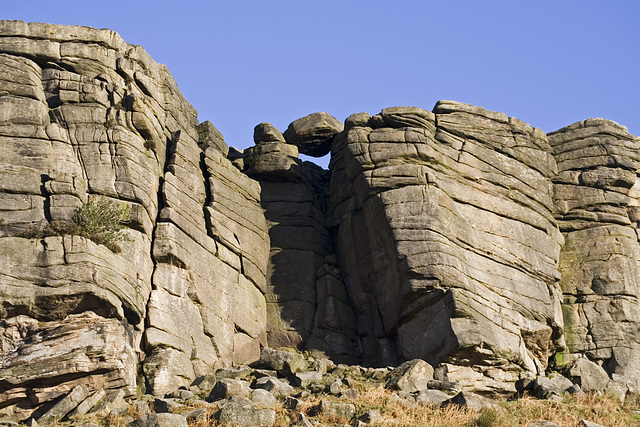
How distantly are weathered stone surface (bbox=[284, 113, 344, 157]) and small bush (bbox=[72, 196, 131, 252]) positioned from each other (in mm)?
16439

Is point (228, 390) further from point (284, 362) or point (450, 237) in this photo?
point (450, 237)

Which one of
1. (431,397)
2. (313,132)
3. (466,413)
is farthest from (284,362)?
(313,132)

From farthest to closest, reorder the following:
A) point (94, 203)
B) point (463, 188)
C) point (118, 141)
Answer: point (463, 188)
point (118, 141)
point (94, 203)

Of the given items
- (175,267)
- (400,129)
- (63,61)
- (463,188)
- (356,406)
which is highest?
(63,61)

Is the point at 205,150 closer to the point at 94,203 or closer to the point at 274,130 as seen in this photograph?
the point at 274,130

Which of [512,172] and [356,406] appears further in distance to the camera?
[512,172]

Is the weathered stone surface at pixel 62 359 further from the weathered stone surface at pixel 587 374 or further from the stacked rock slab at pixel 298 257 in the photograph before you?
the weathered stone surface at pixel 587 374

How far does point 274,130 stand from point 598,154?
17411 mm

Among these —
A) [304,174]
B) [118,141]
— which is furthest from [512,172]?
[118,141]

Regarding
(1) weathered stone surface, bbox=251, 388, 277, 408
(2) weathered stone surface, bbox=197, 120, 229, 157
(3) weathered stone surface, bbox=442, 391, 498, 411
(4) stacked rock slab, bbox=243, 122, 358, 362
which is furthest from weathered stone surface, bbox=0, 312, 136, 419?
(2) weathered stone surface, bbox=197, 120, 229, 157

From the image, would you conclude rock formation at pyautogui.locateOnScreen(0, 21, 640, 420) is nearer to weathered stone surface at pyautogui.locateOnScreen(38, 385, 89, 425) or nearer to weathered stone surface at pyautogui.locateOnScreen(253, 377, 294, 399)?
weathered stone surface at pyautogui.locateOnScreen(38, 385, 89, 425)

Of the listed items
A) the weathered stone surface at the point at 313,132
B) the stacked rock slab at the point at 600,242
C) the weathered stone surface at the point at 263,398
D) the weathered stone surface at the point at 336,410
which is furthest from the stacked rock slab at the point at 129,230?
the stacked rock slab at the point at 600,242

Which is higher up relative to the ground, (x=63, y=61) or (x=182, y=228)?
(x=63, y=61)

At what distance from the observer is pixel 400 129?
52156 mm
